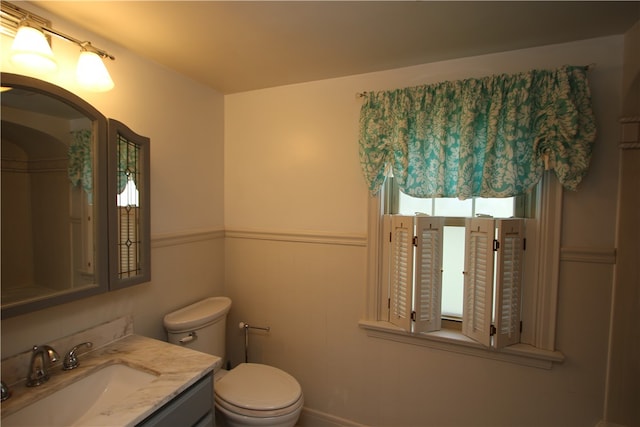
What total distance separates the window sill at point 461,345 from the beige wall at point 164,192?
1143 millimetres

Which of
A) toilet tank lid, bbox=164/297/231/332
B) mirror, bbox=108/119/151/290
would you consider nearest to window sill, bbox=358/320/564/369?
toilet tank lid, bbox=164/297/231/332

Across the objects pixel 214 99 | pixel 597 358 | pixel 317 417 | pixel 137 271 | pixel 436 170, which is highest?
pixel 214 99

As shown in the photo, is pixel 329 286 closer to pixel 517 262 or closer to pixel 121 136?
pixel 517 262

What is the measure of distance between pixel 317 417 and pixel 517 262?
1.53 m

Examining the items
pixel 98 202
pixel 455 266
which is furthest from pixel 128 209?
pixel 455 266

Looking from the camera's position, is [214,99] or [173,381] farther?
[214,99]

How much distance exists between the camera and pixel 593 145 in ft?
4.37

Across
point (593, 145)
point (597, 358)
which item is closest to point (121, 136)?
point (593, 145)

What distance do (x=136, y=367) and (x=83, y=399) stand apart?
Answer: 0.65 feet

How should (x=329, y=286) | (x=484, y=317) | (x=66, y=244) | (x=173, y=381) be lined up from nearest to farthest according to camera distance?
1. (x=173, y=381)
2. (x=66, y=244)
3. (x=484, y=317)
4. (x=329, y=286)

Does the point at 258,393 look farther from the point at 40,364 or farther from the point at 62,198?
the point at 62,198

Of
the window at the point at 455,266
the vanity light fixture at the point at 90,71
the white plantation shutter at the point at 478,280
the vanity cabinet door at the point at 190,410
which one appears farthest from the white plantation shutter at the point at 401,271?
the vanity light fixture at the point at 90,71

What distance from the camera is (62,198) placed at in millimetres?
1174

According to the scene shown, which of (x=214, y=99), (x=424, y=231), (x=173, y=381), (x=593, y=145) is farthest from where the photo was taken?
(x=214, y=99)
